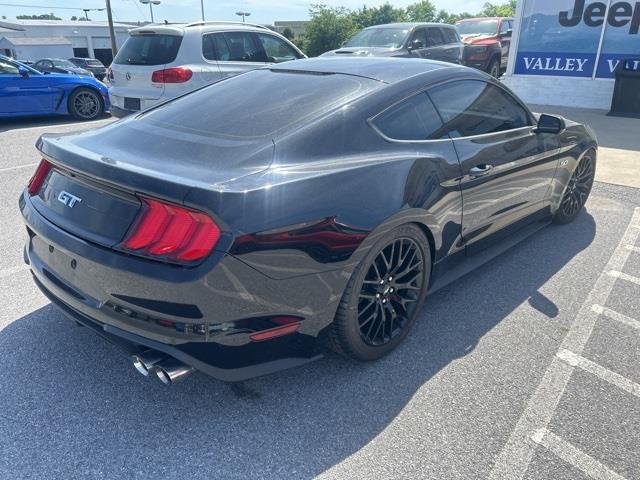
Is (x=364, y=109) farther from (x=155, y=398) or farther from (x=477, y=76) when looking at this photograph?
(x=155, y=398)

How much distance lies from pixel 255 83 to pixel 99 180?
130 centimetres

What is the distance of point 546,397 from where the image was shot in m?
2.49

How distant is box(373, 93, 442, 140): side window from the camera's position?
2685 millimetres

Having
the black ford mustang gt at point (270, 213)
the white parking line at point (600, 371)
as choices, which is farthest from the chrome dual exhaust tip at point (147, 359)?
the white parking line at point (600, 371)

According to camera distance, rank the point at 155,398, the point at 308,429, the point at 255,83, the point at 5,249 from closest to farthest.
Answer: the point at 308,429
the point at 155,398
the point at 255,83
the point at 5,249

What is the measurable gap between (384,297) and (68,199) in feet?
5.21

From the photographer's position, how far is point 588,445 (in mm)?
2197

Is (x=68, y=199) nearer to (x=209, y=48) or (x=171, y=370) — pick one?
(x=171, y=370)

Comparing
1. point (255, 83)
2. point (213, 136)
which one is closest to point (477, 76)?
point (255, 83)

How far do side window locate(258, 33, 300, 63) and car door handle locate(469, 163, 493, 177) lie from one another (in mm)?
6300

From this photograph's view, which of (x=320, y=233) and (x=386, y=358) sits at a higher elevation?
(x=320, y=233)

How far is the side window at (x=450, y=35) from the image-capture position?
1241 centimetres

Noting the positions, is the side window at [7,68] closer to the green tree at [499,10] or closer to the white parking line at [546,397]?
the white parking line at [546,397]

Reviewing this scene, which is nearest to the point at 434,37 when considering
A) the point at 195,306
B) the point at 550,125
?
the point at 550,125
